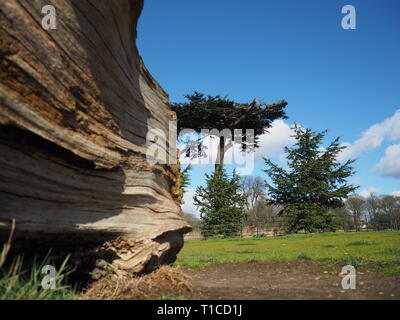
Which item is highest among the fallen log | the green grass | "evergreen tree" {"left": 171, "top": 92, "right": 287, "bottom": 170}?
"evergreen tree" {"left": 171, "top": 92, "right": 287, "bottom": 170}

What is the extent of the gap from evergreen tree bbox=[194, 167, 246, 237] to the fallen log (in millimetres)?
22139

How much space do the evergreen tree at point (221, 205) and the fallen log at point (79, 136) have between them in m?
22.1

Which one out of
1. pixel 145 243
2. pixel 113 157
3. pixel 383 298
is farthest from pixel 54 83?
pixel 383 298

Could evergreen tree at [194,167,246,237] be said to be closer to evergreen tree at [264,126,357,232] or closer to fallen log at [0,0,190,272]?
evergreen tree at [264,126,357,232]

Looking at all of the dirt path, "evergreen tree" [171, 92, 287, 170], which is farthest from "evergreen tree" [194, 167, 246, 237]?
the dirt path

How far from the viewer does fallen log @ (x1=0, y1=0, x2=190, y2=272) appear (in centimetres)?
247

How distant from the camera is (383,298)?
362 cm

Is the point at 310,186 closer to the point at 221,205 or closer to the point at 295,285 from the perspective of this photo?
the point at 221,205

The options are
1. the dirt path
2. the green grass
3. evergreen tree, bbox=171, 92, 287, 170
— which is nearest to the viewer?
the green grass

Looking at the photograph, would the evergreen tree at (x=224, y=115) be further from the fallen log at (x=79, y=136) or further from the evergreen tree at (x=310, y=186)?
the fallen log at (x=79, y=136)

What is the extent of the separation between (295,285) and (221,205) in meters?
22.5

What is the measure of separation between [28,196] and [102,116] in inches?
51.2

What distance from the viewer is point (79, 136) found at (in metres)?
3.07

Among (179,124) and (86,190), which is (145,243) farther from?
(179,124)
